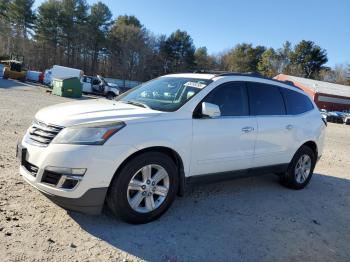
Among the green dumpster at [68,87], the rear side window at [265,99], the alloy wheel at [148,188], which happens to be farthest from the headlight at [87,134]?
the green dumpster at [68,87]

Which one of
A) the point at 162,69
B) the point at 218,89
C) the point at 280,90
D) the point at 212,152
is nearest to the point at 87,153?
the point at 212,152

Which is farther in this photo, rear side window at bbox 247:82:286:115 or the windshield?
rear side window at bbox 247:82:286:115

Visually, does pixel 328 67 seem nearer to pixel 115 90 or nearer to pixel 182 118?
pixel 115 90

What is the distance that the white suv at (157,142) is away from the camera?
3572 mm

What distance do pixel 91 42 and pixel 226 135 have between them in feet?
206

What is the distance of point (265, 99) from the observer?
216 inches

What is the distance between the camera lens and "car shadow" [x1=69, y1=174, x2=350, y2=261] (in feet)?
11.8

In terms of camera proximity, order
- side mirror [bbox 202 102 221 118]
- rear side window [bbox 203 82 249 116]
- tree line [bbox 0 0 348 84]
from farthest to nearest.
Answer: tree line [bbox 0 0 348 84] → rear side window [bbox 203 82 249 116] → side mirror [bbox 202 102 221 118]

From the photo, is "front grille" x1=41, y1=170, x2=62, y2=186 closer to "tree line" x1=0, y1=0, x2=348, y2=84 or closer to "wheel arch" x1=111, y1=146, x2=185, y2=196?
"wheel arch" x1=111, y1=146, x2=185, y2=196

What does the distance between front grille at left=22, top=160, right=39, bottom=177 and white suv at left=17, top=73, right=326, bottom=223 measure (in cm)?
1

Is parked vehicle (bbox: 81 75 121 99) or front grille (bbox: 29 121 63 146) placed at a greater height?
front grille (bbox: 29 121 63 146)

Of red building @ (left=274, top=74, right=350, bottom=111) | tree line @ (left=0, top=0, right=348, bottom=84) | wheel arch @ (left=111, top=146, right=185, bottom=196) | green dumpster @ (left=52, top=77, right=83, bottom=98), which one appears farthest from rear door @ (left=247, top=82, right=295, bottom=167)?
tree line @ (left=0, top=0, right=348, bottom=84)

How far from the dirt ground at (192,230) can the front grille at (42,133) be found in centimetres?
86

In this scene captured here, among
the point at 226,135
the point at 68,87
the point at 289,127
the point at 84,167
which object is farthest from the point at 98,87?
the point at 84,167
